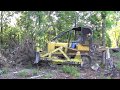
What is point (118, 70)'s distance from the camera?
7.50 metres

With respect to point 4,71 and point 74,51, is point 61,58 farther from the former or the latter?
point 4,71

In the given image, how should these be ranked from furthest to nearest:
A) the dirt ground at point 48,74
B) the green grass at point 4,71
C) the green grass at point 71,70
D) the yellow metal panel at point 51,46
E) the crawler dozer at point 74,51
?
the yellow metal panel at point 51,46, the crawler dozer at point 74,51, the green grass at point 4,71, the green grass at point 71,70, the dirt ground at point 48,74

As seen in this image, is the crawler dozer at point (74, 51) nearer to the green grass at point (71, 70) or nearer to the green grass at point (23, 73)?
the green grass at point (71, 70)

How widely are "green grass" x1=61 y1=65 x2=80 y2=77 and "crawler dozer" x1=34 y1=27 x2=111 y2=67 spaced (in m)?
0.35

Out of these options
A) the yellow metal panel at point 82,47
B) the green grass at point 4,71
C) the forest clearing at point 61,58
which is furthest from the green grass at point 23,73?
the yellow metal panel at point 82,47

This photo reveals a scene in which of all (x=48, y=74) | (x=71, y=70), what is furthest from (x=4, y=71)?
(x=71, y=70)

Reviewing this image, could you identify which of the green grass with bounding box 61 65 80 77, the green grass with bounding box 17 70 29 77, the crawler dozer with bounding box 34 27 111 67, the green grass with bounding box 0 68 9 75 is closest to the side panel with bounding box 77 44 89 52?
the crawler dozer with bounding box 34 27 111 67

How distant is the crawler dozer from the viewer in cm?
789

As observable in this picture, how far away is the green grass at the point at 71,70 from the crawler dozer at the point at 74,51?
1.14 feet

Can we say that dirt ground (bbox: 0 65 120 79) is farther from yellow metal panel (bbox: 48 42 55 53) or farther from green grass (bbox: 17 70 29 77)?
yellow metal panel (bbox: 48 42 55 53)

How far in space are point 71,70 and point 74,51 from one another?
115 cm

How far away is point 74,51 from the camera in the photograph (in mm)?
8328

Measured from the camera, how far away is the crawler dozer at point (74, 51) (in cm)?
789
